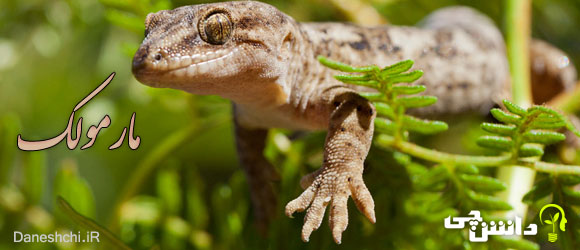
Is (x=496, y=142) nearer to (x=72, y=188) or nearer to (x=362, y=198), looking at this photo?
(x=362, y=198)

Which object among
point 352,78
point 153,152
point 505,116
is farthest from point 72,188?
point 505,116

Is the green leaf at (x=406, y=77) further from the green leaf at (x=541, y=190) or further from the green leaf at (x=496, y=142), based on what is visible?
the green leaf at (x=541, y=190)

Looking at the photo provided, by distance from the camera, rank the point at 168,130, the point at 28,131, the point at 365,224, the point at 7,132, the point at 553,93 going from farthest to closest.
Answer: the point at 168,130 < the point at 28,131 < the point at 553,93 < the point at 7,132 < the point at 365,224

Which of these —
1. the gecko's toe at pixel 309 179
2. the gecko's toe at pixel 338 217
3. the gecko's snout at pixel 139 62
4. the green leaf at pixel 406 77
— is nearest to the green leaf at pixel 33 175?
the gecko's snout at pixel 139 62

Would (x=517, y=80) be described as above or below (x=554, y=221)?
above

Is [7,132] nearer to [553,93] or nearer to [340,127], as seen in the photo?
[340,127]

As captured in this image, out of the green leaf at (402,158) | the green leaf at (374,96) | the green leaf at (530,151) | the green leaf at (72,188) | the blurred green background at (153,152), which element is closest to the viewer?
the green leaf at (530,151)

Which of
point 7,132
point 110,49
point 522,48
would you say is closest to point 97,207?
point 110,49
